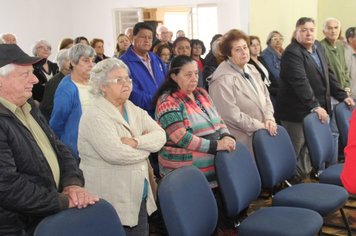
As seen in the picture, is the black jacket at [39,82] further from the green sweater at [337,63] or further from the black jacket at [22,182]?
the green sweater at [337,63]

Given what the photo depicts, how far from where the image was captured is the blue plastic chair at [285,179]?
95.3 inches

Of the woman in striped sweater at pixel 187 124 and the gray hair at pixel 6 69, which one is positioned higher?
the gray hair at pixel 6 69

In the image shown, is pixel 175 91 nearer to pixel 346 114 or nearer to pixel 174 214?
pixel 174 214

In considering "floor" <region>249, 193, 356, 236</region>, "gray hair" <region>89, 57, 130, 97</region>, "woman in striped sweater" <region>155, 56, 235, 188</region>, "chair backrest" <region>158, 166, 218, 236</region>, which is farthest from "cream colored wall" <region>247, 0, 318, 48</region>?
"chair backrest" <region>158, 166, 218, 236</region>

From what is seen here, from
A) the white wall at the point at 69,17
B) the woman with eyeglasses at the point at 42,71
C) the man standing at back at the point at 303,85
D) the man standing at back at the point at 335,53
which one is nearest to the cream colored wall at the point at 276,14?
the white wall at the point at 69,17

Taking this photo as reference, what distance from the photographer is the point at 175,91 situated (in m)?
2.63

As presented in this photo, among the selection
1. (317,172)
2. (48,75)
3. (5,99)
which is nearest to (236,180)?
(317,172)

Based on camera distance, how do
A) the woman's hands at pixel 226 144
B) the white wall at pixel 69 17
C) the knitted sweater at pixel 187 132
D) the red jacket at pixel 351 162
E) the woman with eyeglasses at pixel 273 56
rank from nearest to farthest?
the red jacket at pixel 351 162, the woman's hands at pixel 226 144, the knitted sweater at pixel 187 132, the woman with eyeglasses at pixel 273 56, the white wall at pixel 69 17

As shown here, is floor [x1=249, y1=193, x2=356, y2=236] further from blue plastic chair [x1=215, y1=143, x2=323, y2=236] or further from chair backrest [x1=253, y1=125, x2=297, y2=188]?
blue plastic chair [x1=215, y1=143, x2=323, y2=236]

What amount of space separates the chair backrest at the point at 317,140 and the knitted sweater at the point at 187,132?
0.66 metres

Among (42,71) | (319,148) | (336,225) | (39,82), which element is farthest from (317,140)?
(42,71)

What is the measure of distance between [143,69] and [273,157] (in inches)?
49.6

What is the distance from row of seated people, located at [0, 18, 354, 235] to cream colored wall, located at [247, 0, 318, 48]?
9.81 ft

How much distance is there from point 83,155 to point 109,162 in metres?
0.17
